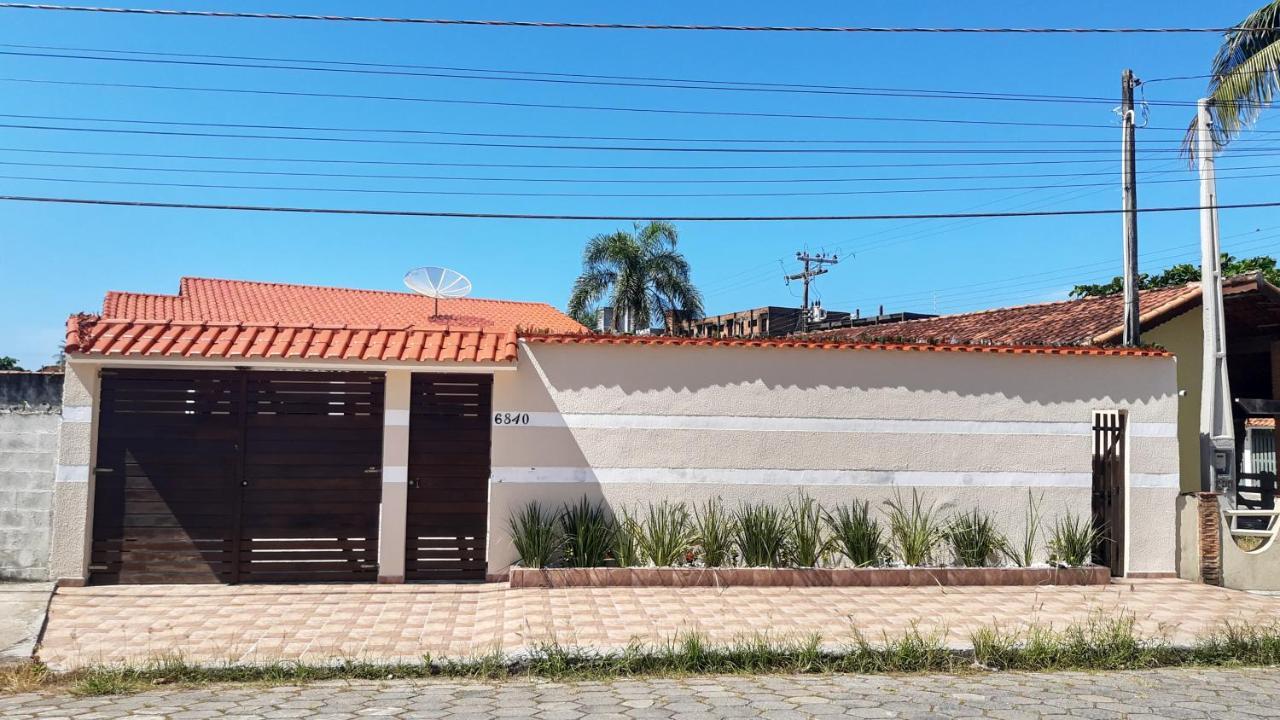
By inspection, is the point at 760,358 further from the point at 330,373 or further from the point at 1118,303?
the point at 1118,303

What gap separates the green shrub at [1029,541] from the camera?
11.5 metres

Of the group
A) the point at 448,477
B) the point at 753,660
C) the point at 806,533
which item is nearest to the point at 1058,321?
the point at 806,533

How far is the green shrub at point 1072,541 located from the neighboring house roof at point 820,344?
2.06 m

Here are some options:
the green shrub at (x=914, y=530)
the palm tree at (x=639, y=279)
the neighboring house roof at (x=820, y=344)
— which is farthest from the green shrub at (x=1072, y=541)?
the palm tree at (x=639, y=279)

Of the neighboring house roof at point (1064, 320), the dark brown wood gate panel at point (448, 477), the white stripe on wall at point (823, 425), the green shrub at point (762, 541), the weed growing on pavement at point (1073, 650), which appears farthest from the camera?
the neighboring house roof at point (1064, 320)

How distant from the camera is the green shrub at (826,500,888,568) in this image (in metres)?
11.1

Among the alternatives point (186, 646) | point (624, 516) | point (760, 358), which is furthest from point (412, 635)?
point (760, 358)

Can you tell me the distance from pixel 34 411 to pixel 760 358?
26.4 ft

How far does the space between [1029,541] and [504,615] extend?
6.43 m

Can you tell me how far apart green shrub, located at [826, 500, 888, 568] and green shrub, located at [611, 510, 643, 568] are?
7.50ft

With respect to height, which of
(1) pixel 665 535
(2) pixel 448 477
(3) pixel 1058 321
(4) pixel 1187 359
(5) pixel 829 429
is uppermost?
(3) pixel 1058 321

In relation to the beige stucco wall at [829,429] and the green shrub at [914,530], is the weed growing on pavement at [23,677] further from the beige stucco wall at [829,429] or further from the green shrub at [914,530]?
the green shrub at [914,530]

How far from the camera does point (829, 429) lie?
1154cm

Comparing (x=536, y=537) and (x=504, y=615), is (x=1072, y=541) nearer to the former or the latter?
(x=536, y=537)
